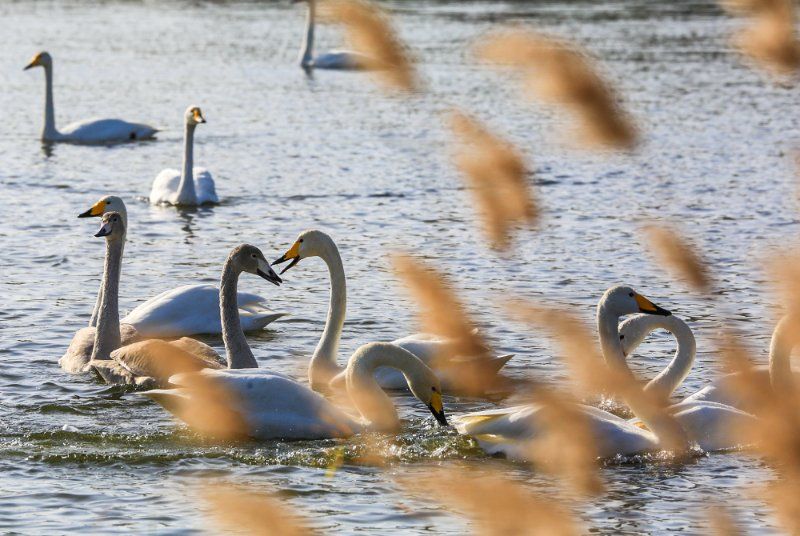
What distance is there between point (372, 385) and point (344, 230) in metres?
6.73

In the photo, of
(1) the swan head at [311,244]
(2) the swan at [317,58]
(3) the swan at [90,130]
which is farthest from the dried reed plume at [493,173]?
(2) the swan at [317,58]

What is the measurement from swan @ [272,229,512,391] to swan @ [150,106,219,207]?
21.6 ft

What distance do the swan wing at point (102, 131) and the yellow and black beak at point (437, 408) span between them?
45.6 feet

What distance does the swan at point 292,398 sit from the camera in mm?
7055

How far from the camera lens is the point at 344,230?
13.9 m

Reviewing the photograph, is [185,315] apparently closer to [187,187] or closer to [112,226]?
[112,226]

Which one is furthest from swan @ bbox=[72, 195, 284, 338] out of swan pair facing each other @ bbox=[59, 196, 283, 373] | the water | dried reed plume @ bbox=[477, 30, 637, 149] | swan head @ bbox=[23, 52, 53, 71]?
swan head @ bbox=[23, 52, 53, 71]

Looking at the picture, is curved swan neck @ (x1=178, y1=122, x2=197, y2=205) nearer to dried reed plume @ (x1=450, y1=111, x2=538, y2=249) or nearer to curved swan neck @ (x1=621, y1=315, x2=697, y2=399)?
curved swan neck @ (x1=621, y1=315, x2=697, y2=399)

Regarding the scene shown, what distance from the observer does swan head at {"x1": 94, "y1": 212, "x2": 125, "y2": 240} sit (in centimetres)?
921

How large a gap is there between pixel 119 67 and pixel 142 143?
8.33m

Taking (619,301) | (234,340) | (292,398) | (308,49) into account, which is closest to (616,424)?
(619,301)

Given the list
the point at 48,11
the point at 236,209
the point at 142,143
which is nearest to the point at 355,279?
the point at 236,209

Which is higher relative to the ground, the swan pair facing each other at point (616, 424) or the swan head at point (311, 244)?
the swan head at point (311, 244)

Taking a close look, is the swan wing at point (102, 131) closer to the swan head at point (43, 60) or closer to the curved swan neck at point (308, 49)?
the swan head at point (43, 60)
